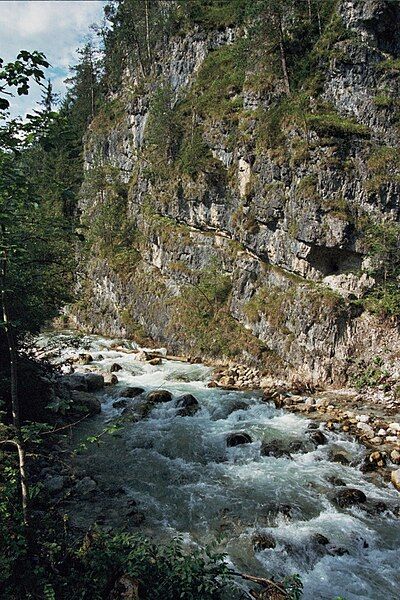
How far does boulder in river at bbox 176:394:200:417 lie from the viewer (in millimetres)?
15438

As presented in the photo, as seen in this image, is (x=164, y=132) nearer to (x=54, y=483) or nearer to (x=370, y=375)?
(x=370, y=375)

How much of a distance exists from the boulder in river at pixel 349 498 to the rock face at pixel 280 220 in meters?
8.06

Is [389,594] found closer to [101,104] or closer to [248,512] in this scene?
[248,512]

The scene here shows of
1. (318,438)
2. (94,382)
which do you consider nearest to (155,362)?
(94,382)

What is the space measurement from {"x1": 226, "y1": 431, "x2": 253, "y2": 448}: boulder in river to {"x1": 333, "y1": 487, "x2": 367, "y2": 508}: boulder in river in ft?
11.9

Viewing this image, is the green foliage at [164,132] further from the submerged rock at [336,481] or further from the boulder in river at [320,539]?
the boulder in river at [320,539]

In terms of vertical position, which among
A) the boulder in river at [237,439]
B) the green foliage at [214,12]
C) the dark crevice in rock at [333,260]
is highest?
the green foliage at [214,12]

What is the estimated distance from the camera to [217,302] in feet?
81.2

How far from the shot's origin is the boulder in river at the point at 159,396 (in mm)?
16469

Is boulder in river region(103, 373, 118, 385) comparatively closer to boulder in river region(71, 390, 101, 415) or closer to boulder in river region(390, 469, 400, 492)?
boulder in river region(71, 390, 101, 415)

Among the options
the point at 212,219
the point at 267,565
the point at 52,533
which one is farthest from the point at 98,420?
the point at 212,219

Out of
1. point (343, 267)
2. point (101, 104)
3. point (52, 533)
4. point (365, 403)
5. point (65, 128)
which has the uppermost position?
point (101, 104)

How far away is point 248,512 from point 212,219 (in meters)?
20.5

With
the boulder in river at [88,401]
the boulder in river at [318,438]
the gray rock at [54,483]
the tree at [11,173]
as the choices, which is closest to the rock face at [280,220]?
the boulder in river at [318,438]
